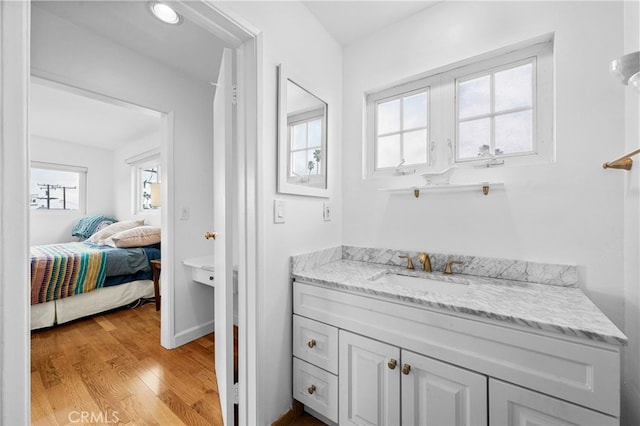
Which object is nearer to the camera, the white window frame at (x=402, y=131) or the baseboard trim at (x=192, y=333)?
the white window frame at (x=402, y=131)

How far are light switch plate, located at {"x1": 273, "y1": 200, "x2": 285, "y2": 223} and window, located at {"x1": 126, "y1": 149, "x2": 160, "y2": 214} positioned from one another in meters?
3.58

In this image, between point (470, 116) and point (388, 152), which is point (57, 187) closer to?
point (388, 152)

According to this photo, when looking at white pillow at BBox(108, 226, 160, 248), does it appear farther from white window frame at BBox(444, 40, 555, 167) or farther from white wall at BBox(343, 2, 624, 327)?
white window frame at BBox(444, 40, 555, 167)

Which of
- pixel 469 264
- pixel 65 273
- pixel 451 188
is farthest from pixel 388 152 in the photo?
pixel 65 273

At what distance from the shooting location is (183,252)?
2326 millimetres

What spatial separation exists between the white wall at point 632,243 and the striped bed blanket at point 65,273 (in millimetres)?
3923

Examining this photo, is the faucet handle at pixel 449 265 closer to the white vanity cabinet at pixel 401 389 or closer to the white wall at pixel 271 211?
the white vanity cabinet at pixel 401 389

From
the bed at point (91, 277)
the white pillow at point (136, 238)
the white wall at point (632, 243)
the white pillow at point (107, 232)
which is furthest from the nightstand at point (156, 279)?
the white wall at point (632, 243)

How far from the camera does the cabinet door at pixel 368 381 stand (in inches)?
45.4

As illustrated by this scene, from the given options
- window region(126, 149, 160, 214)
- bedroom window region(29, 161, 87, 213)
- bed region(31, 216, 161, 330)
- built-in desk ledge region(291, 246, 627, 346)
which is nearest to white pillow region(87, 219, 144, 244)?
bed region(31, 216, 161, 330)

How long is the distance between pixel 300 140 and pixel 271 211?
48 centimetres

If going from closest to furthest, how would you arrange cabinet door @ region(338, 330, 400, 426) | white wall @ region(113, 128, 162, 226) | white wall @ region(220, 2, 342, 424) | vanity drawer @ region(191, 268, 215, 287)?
cabinet door @ region(338, 330, 400, 426) → white wall @ region(220, 2, 342, 424) → vanity drawer @ region(191, 268, 215, 287) → white wall @ region(113, 128, 162, 226)

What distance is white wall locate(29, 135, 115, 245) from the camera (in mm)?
4430

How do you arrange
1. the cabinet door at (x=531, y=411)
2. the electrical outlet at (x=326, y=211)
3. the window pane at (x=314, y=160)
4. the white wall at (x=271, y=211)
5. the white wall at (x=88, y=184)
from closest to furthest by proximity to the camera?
the cabinet door at (x=531, y=411), the white wall at (x=271, y=211), the window pane at (x=314, y=160), the electrical outlet at (x=326, y=211), the white wall at (x=88, y=184)
